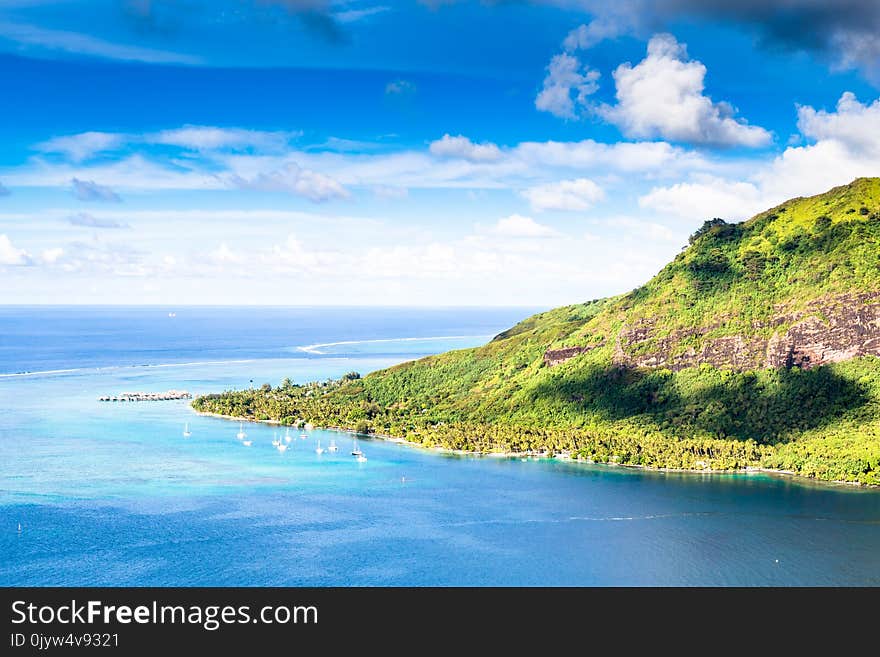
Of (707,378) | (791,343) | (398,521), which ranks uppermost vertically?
(791,343)

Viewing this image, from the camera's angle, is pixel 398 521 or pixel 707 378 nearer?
pixel 398 521

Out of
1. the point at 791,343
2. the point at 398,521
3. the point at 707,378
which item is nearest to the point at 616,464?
the point at 707,378

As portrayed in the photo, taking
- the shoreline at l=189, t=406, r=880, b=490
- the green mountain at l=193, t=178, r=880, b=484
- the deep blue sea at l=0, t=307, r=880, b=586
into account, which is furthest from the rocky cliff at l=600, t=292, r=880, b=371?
the deep blue sea at l=0, t=307, r=880, b=586

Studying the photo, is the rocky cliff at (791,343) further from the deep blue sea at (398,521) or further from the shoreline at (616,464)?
the deep blue sea at (398,521)

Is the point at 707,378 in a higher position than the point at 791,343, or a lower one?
lower

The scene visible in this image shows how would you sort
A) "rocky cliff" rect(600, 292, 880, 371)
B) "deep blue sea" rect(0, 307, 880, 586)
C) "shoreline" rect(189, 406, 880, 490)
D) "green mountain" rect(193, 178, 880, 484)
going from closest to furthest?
"deep blue sea" rect(0, 307, 880, 586), "shoreline" rect(189, 406, 880, 490), "green mountain" rect(193, 178, 880, 484), "rocky cliff" rect(600, 292, 880, 371)

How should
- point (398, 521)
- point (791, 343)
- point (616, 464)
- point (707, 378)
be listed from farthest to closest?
point (707, 378)
point (791, 343)
point (616, 464)
point (398, 521)

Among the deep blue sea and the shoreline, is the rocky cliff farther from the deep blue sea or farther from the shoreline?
the deep blue sea

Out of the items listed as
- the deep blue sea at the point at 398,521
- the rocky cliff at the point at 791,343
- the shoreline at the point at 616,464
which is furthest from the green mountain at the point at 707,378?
the deep blue sea at the point at 398,521

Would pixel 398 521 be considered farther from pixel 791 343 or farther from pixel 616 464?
pixel 791 343
